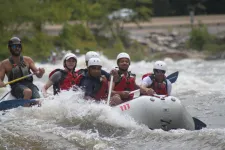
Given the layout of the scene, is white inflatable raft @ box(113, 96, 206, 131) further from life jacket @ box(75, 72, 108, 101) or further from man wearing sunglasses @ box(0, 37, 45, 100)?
man wearing sunglasses @ box(0, 37, 45, 100)

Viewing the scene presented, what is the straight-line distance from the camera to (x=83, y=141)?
766cm

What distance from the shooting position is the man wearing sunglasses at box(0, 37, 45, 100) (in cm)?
968

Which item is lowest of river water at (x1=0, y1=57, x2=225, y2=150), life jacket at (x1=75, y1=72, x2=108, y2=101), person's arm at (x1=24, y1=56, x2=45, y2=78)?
river water at (x1=0, y1=57, x2=225, y2=150)

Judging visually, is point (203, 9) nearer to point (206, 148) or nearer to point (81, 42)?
point (81, 42)

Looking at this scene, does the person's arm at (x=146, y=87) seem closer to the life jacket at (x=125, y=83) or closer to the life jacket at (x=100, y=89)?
the life jacket at (x=125, y=83)

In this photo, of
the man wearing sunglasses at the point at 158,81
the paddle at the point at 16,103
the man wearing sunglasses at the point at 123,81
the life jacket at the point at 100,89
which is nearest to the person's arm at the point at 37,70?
the paddle at the point at 16,103

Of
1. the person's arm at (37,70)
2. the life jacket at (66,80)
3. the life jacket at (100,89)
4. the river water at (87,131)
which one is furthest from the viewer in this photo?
the life jacket at (66,80)

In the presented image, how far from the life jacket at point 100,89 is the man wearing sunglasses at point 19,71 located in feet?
2.63

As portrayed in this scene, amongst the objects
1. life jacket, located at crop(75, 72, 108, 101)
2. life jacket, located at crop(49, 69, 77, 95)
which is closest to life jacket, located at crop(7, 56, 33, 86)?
life jacket, located at crop(49, 69, 77, 95)

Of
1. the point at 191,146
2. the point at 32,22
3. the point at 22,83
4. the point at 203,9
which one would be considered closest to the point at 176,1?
the point at 203,9

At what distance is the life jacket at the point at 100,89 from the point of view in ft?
30.6

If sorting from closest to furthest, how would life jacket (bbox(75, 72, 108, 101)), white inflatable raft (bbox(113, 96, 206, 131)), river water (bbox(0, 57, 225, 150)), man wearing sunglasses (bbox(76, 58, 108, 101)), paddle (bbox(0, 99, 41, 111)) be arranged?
river water (bbox(0, 57, 225, 150)) < white inflatable raft (bbox(113, 96, 206, 131)) < man wearing sunglasses (bbox(76, 58, 108, 101)) < life jacket (bbox(75, 72, 108, 101)) < paddle (bbox(0, 99, 41, 111))

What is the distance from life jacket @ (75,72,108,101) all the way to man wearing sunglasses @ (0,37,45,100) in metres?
0.80

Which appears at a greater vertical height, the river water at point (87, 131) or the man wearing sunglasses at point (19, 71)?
the man wearing sunglasses at point (19, 71)
